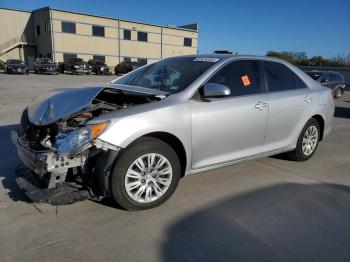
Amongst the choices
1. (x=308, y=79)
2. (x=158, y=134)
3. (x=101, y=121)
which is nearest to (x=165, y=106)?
(x=158, y=134)

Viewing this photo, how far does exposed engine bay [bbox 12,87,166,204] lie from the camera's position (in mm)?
3057

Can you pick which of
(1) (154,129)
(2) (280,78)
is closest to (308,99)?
(2) (280,78)

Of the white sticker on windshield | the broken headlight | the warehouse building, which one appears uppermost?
the warehouse building

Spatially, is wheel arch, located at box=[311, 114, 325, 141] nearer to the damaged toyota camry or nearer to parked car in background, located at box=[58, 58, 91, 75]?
the damaged toyota camry

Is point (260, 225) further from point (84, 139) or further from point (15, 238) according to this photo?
point (15, 238)

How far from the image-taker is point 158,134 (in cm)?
347

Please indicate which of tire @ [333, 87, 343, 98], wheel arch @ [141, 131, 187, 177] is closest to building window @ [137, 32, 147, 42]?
tire @ [333, 87, 343, 98]

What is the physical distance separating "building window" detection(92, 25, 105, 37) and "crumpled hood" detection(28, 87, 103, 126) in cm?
4347

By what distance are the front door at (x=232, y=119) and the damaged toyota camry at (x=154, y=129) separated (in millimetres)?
12

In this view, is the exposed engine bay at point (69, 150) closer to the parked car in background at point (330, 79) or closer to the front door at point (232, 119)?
the front door at point (232, 119)

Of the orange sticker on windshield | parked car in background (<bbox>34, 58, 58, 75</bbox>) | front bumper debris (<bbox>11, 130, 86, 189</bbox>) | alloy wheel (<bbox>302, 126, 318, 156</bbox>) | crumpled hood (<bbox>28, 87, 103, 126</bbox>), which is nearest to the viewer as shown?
front bumper debris (<bbox>11, 130, 86, 189</bbox>)

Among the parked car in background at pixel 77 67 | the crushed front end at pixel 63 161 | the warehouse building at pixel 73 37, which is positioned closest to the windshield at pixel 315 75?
the crushed front end at pixel 63 161

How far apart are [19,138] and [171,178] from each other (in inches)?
69.2

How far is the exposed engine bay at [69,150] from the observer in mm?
3057
